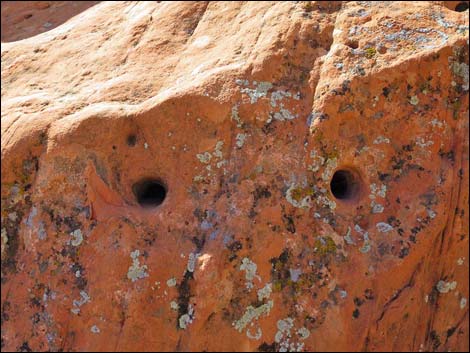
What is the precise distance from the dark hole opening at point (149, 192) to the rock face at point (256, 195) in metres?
0.02

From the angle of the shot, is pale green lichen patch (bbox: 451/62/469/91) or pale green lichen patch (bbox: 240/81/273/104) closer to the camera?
pale green lichen patch (bbox: 240/81/273/104)

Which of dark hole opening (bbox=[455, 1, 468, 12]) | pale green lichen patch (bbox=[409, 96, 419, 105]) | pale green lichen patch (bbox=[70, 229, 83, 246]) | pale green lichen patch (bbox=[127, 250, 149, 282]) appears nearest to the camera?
pale green lichen patch (bbox=[127, 250, 149, 282])

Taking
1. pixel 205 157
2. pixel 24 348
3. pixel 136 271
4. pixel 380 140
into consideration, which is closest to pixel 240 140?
pixel 205 157

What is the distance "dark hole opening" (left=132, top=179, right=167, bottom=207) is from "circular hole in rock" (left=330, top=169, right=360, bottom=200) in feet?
4.91

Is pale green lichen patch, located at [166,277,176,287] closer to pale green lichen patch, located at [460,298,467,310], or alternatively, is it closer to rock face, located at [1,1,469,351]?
rock face, located at [1,1,469,351]

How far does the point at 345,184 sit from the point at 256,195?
890 mm

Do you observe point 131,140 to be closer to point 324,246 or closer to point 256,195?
point 256,195

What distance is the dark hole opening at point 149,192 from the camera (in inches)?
182

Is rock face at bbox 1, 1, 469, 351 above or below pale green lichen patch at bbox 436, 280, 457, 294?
above

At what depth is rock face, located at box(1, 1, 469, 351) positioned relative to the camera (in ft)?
13.9

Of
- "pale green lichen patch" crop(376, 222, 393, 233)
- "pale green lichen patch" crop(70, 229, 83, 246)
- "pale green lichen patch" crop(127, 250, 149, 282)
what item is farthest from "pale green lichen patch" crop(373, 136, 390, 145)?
"pale green lichen patch" crop(70, 229, 83, 246)

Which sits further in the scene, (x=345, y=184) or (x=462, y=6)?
(x=462, y=6)

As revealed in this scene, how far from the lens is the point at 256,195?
441 cm

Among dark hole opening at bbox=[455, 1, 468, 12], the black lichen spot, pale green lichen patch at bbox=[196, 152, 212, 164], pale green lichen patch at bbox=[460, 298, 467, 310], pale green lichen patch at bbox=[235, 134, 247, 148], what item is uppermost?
dark hole opening at bbox=[455, 1, 468, 12]
